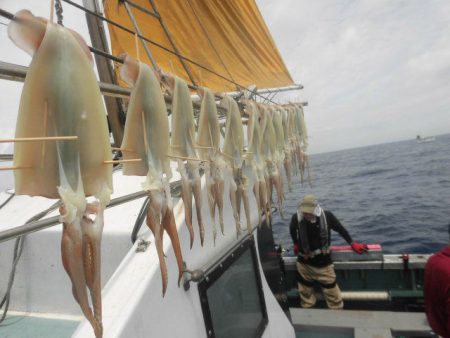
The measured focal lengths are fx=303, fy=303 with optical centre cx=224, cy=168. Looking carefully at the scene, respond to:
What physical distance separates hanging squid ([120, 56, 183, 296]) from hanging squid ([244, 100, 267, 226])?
121cm

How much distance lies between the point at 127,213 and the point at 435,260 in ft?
10.9

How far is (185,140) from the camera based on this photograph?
1.44m

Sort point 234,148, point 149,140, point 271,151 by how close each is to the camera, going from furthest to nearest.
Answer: point 271,151
point 234,148
point 149,140

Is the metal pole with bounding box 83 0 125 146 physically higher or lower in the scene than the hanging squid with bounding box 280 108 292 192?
higher

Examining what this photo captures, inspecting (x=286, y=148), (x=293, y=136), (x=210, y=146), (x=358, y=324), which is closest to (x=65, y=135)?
(x=210, y=146)

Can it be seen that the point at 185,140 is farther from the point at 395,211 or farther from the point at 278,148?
the point at 395,211

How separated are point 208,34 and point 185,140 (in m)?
4.25

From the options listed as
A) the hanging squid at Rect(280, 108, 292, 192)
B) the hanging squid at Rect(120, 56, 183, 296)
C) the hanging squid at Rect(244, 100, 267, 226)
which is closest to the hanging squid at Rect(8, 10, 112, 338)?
the hanging squid at Rect(120, 56, 183, 296)

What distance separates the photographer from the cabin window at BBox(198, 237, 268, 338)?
2.31 m

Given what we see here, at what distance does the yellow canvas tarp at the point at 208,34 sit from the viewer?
5637 millimetres

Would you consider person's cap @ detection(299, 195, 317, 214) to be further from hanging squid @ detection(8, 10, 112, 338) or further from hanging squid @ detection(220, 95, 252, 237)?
hanging squid @ detection(8, 10, 112, 338)

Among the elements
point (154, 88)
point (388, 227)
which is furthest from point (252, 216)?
point (388, 227)

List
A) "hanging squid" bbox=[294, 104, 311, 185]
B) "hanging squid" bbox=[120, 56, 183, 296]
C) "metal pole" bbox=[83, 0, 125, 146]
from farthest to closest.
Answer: "hanging squid" bbox=[294, 104, 311, 185] → "metal pole" bbox=[83, 0, 125, 146] → "hanging squid" bbox=[120, 56, 183, 296]

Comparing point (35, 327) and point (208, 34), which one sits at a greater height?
point (208, 34)
